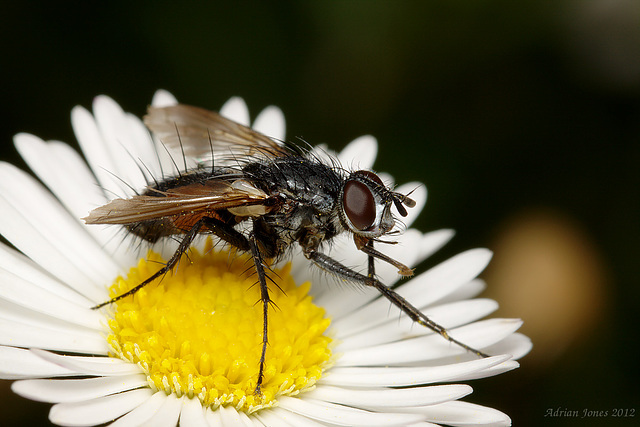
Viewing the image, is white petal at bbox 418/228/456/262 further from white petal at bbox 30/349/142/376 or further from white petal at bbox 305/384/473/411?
white petal at bbox 30/349/142/376

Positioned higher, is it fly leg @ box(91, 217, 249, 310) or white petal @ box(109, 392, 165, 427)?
fly leg @ box(91, 217, 249, 310)

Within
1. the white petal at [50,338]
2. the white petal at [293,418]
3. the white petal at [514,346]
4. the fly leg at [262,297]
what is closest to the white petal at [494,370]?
the white petal at [514,346]

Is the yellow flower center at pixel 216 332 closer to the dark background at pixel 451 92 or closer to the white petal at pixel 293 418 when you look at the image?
the white petal at pixel 293 418

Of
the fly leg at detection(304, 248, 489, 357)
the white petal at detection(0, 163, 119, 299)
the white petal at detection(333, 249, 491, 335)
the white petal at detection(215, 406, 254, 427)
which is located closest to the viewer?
the white petal at detection(215, 406, 254, 427)

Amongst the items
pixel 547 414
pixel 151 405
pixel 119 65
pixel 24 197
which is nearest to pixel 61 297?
pixel 24 197

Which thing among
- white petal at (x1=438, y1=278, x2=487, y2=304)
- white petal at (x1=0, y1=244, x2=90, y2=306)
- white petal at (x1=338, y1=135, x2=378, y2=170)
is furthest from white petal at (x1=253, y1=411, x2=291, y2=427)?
white petal at (x1=338, y1=135, x2=378, y2=170)

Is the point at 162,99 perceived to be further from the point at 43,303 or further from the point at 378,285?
the point at 378,285

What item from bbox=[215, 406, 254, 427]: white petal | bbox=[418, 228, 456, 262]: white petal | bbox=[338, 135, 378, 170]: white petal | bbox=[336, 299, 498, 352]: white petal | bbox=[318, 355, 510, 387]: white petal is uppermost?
bbox=[338, 135, 378, 170]: white petal

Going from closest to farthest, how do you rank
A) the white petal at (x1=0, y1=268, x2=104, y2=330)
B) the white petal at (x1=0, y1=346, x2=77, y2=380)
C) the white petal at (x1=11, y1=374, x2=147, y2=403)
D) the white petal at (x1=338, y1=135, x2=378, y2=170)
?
1. the white petal at (x1=11, y1=374, x2=147, y2=403)
2. the white petal at (x1=0, y1=346, x2=77, y2=380)
3. the white petal at (x1=0, y1=268, x2=104, y2=330)
4. the white petal at (x1=338, y1=135, x2=378, y2=170)
